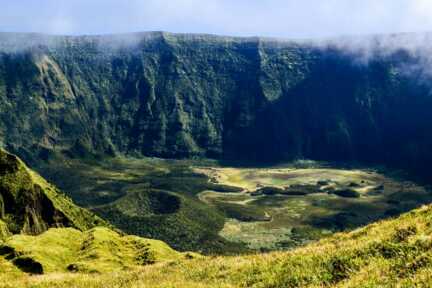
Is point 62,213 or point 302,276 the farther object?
point 62,213

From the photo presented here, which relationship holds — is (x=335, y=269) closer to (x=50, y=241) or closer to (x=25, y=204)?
(x=50, y=241)

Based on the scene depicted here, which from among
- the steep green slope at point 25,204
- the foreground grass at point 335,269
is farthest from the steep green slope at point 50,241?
the foreground grass at point 335,269

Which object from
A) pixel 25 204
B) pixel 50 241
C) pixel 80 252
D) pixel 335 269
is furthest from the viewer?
pixel 25 204

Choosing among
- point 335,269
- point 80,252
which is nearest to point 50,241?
point 80,252

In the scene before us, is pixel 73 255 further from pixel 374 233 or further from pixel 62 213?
pixel 62 213

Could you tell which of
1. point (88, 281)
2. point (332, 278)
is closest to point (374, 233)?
point (332, 278)

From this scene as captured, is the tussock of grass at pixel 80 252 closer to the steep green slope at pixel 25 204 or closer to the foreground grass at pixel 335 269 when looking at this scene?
the foreground grass at pixel 335 269

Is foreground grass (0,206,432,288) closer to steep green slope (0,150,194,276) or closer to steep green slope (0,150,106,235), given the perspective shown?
steep green slope (0,150,194,276)

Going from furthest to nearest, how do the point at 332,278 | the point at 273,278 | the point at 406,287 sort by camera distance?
the point at 273,278 < the point at 332,278 < the point at 406,287

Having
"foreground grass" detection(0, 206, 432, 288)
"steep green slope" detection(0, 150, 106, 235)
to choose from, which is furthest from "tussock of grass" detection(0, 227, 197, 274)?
"steep green slope" detection(0, 150, 106, 235)

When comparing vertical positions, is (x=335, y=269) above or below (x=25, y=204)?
above
